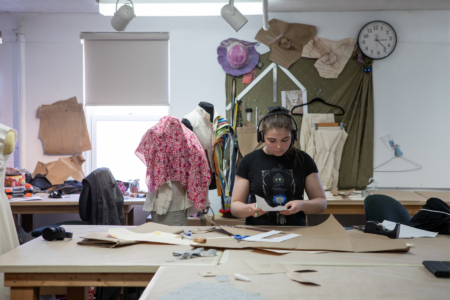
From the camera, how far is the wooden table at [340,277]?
43.7 inches

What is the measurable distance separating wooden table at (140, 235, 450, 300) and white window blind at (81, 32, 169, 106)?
3.26 metres

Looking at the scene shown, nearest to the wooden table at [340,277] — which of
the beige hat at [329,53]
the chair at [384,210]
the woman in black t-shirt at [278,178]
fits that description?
the woman in black t-shirt at [278,178]

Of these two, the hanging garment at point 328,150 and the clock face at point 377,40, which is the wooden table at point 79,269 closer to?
the hanging garment at point 328,150

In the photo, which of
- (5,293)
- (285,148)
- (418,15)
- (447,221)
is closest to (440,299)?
(447,221)

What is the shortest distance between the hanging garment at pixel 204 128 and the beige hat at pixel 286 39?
1342 mm

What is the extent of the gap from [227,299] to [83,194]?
2.27 metres

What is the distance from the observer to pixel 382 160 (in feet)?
14.2

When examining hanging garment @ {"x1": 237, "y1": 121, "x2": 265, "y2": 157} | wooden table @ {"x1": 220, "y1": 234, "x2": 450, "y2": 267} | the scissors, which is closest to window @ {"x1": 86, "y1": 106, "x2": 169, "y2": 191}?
hanging garment @ {"x1": 237, "y1": 121, "x2": 265, "y2": 157}

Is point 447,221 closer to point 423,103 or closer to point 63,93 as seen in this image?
point 423,103

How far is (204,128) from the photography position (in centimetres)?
346

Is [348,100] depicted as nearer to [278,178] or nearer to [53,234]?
[278,178]

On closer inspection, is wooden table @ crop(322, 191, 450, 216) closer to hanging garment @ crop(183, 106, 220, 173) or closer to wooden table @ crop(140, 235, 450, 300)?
hanging garment @ crop(183, 106, 220, 173)

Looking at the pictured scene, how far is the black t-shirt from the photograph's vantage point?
206 centimetres

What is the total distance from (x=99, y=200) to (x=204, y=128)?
1.11 metres
